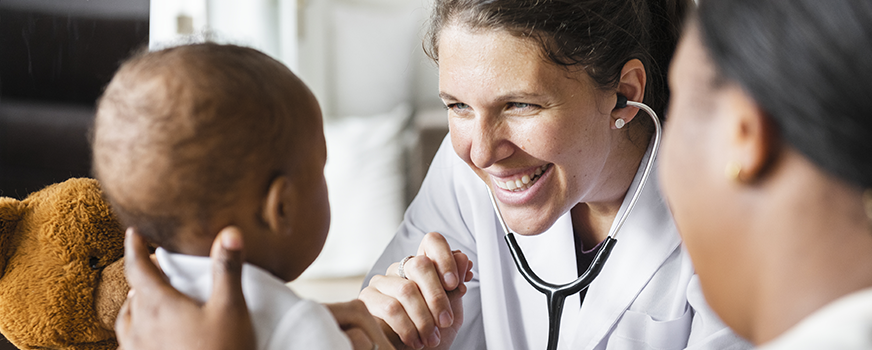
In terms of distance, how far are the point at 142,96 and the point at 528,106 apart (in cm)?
59

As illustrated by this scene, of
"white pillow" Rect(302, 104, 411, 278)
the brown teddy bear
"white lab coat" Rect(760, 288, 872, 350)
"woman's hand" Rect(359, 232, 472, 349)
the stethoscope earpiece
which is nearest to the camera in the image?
"white lab coat" Rect(760, 288, 872, 350)

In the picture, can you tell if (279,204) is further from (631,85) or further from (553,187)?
(631,85)

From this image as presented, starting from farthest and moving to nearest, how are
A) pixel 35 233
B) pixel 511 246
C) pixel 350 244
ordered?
1. pixel 350 244
2. pixel 511 246
3. pixel 35 233

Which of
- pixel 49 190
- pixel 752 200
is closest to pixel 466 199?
pixel 49 190

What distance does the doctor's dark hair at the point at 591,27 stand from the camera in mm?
1016

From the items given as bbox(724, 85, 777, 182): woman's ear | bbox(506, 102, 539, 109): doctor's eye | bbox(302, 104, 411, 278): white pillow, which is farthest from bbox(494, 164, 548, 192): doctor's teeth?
bbox(302, 104, 411, 278): white pillow

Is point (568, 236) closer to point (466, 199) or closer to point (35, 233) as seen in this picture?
point (466, 199)

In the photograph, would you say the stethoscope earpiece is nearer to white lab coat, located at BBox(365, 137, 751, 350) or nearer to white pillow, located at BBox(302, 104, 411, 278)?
white lab coat, located at BBox(365, 137, 751, 350)

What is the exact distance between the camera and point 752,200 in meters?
0.52

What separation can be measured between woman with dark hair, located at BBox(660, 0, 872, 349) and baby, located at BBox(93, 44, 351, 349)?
0.37 metres

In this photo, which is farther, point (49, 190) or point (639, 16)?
point (639, 16)

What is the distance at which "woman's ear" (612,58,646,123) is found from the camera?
43.1 inches

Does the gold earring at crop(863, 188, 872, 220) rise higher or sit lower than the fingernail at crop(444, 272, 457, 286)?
higher

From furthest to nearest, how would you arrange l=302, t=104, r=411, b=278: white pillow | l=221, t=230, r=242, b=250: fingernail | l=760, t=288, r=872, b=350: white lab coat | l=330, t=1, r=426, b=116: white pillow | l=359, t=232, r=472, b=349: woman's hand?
1. l=330, t=1, r=426, b=116: white pillow
2. l=302, t=104, r=411, b=278: white pillow
3. l=359, t=232, r=472, b=349: woman's hand
4. l=221, t=230, r=242, b=250: fingernail
5. l=760, t=288, r=872, b=350: white lab coat
